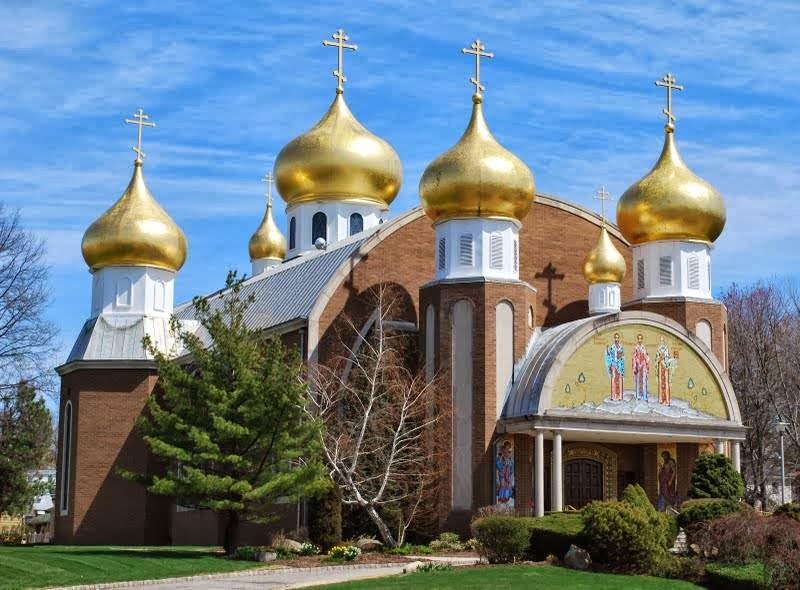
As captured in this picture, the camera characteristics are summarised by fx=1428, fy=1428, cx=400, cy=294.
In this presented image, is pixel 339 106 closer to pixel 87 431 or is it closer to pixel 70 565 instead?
pixel 87 431

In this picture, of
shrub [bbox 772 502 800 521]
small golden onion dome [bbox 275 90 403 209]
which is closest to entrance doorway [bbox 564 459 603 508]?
shrub [bbox 772 502 800 521]

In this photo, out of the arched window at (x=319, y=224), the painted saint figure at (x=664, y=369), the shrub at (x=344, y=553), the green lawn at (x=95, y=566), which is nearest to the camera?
the green lawn at (x=95, y=566)

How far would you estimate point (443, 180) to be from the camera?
1383 inches

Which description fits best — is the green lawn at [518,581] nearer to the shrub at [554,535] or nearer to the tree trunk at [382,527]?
the shrub at [554,535]

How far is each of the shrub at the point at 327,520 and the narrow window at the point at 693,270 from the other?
40.1 ft

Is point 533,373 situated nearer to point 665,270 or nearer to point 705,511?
point 665,270

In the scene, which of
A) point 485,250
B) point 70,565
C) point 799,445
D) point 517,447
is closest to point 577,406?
point 517,447

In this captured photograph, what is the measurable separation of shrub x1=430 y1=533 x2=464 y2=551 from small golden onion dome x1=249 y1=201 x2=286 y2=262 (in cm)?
2644

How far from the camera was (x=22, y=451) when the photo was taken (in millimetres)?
54156

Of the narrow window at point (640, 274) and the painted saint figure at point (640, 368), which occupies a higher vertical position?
the narrow window at point (640, 274)

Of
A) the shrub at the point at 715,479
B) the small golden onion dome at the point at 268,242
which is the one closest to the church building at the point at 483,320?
the shrub at the point at 715,479

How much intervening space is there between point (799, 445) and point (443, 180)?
76.7ft

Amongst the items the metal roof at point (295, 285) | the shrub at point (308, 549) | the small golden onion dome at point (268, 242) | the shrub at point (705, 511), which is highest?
the small golden onion dome at point (268, 242)

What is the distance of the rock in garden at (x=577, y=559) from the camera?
1061 inches
